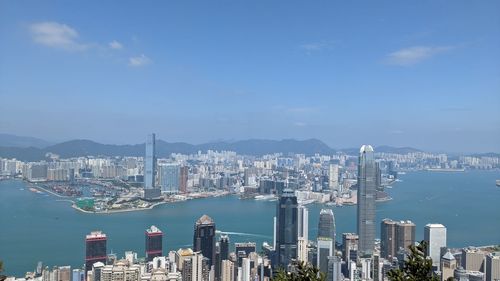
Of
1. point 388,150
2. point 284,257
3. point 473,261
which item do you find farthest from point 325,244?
point 388,150

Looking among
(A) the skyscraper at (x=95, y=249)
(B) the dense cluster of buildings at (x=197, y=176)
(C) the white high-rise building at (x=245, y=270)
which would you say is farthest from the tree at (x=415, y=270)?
(B) the dense cluster of buildings at (x=197, y=176)

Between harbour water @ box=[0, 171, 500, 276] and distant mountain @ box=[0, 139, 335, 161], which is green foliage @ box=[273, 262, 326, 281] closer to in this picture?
harbour water @ box=[0, 171, 500, 276]

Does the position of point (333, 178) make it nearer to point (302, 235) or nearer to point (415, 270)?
point (302, 235)

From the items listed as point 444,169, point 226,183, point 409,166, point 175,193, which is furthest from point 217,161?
point 444,169

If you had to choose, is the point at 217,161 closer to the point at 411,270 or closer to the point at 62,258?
the point at 62,258

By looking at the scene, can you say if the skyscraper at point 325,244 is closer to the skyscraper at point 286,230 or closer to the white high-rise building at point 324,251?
the white high-rise building at point 324,251

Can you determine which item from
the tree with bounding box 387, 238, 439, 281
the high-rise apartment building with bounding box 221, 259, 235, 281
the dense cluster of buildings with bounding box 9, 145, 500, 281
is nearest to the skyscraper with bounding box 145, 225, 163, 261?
the dense cluster of buildings with bounding box 9, 145, 500, 281

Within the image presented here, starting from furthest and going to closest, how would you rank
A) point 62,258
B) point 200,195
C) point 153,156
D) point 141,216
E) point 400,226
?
point 153,156 < point 200,195 < point 141,216 < point 400,226 < point 62,258
